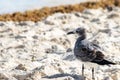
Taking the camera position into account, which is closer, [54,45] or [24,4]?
[54,45]

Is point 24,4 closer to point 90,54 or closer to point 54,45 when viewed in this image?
point 54,45

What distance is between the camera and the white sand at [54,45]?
10281 millimetres

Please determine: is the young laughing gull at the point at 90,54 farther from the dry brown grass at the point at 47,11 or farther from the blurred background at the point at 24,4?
the blurred background at the point at 24,4

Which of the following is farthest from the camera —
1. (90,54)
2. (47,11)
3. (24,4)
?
(24,4)

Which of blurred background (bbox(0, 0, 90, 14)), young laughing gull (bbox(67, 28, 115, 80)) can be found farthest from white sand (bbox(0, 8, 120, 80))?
blurred background (bbox(0, 0, 90, 14))

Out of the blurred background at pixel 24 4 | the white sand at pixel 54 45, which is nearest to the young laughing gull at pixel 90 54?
the white sand at pixel 54 45

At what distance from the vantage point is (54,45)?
42.9 ft

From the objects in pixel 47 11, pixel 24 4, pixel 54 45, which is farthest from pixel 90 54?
pixel 24 4

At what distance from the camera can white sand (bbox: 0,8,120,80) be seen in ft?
33.7

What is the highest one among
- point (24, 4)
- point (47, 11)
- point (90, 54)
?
point (24, 4)

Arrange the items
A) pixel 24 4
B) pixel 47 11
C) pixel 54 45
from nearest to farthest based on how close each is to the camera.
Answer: pixel 54 45 → pixel 47 11 → pixel 24 4

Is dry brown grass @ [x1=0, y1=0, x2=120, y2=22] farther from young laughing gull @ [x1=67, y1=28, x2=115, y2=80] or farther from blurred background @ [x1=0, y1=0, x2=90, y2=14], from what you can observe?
young laughing gull @ [x1=67, y1=28, x2=115, y2=80]

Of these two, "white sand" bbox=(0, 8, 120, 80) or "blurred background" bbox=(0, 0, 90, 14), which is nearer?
"white sand" bbox=(0, 8, 120, 80)

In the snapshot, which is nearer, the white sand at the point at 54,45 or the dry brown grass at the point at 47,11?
the white sand at the point at 54,45
